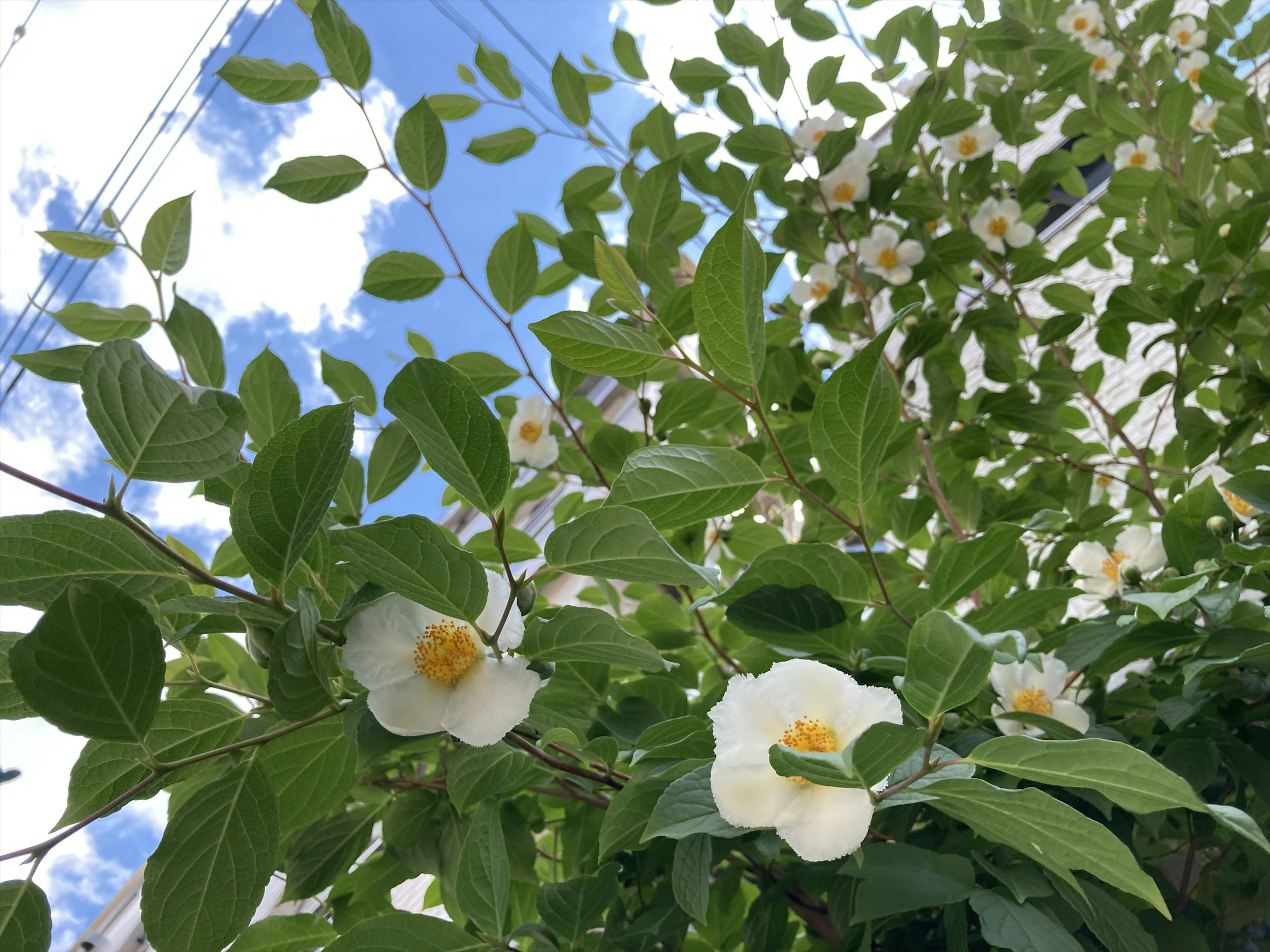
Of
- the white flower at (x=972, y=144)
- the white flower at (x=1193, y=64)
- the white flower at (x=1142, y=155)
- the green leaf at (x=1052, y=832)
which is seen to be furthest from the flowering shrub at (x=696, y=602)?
the white flower at (x=1193, y=64)

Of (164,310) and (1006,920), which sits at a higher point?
(164,310)

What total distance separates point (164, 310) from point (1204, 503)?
76 centimetres

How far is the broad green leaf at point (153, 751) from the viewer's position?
0.40 m

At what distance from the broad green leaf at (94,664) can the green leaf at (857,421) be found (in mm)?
328

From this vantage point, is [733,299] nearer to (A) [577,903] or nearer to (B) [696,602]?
(B) [696,602]

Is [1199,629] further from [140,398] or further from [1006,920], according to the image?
[140,398]

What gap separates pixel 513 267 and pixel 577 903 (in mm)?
540

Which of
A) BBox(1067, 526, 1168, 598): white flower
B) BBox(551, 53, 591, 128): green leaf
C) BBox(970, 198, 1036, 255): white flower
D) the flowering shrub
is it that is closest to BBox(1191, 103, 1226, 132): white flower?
the flowering shrub

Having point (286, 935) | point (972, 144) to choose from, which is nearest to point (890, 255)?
point (972, 144)

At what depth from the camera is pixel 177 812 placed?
1.18 ft

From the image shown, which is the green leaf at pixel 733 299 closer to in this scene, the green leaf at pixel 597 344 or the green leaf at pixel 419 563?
the green leaf at pixel 597 344

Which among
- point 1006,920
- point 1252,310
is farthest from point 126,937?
point 1252,310

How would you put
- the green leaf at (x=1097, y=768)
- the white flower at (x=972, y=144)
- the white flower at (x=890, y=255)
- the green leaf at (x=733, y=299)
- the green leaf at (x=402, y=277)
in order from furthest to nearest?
the white flower at (x=972, y=144)
the white flower at (x=890, y=255)
the green leaf at (x=402, y=277)
the green leaf at (x=733, y=299)
the green leaf at (x=1097, y=768)

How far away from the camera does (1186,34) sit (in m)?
1.51
